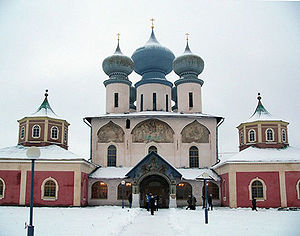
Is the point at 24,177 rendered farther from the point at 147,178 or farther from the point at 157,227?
the point at 157,227

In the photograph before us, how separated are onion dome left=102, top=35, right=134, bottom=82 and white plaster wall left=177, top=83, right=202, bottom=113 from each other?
17.2 feet

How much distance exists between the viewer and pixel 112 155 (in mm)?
32375

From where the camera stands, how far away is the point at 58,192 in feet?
89.4

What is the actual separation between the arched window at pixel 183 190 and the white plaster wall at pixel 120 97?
911cm

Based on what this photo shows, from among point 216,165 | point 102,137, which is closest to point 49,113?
point 102,137

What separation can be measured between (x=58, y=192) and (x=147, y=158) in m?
6.92

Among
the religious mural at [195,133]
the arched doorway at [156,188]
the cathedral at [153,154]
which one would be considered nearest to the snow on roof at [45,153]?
the cathedral at [153,154]

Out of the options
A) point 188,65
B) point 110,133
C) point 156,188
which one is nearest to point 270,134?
point 188,65

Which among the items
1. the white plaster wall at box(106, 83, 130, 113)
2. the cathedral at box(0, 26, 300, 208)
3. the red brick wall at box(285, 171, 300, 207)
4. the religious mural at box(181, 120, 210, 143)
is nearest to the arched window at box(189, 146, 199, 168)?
the cathedral at box(0, 26, 300, 208)

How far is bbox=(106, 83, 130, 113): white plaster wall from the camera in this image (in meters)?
35.0

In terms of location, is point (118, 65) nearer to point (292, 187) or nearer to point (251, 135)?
point (251, 135)

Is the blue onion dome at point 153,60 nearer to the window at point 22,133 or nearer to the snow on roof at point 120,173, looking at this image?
the snow on roof at point 120,173

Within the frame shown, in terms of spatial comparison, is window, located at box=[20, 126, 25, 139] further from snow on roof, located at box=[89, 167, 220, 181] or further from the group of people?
the group of people

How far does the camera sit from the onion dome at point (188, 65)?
35.2 metres
